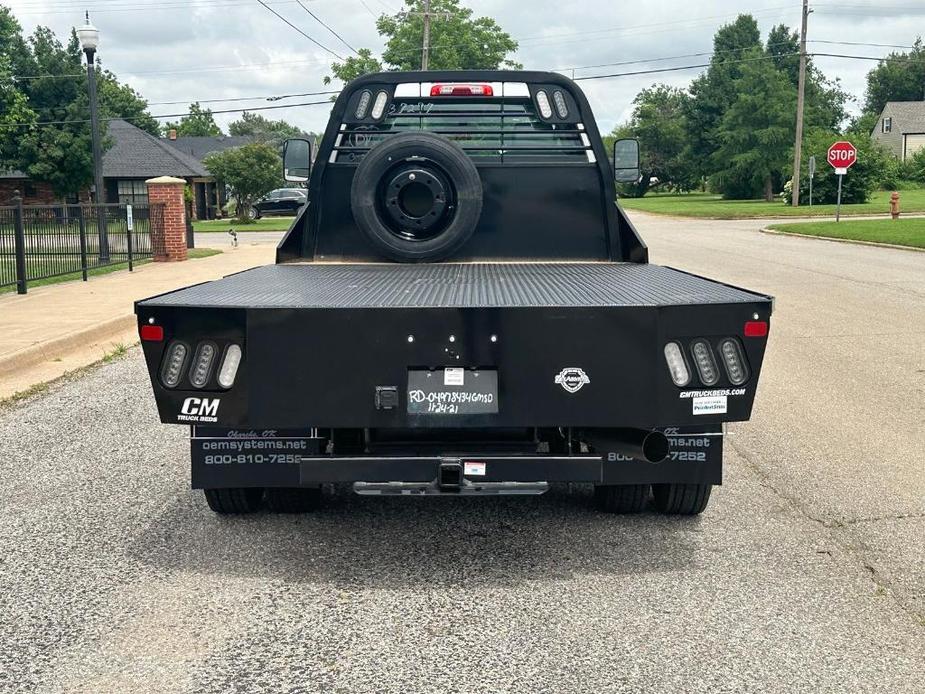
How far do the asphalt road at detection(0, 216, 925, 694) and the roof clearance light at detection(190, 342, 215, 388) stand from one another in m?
Answer: 0.86

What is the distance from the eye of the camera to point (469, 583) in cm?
456

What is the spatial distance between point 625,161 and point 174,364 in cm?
367

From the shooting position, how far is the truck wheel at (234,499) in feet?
17.4

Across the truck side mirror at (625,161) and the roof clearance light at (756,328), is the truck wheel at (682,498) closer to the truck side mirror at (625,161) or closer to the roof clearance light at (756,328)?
the roof clearance light at (756,328)

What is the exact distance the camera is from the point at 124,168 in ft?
191

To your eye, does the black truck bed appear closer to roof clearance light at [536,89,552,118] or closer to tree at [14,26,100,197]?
roof clearance light at [536,89,552,118]

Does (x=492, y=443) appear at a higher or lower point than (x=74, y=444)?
higher

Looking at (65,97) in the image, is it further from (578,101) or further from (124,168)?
(578,101)

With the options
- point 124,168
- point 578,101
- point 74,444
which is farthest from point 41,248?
point 124,168

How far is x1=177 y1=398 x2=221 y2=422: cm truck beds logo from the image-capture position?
4504mm

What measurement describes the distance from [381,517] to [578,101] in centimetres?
319

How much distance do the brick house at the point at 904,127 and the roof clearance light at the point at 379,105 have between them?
10563 centimetres

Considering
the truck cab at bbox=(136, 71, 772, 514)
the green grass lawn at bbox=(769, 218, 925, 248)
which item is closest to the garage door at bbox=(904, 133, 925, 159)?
the green grass lawn at bbox=(769, 218, 925, 248)

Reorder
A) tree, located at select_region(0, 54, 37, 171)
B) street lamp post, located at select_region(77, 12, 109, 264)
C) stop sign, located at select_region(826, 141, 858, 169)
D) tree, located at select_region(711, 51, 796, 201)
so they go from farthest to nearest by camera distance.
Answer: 1. tree, located at select_region(711, 51, 796, 201)
2. stop sign, located at select_region(826, 141, 858, 169)
3. tree, located at select_region(0, 54, 37, 171)
4. street lamp post, located at select_region(77, 12, 109, 264)
